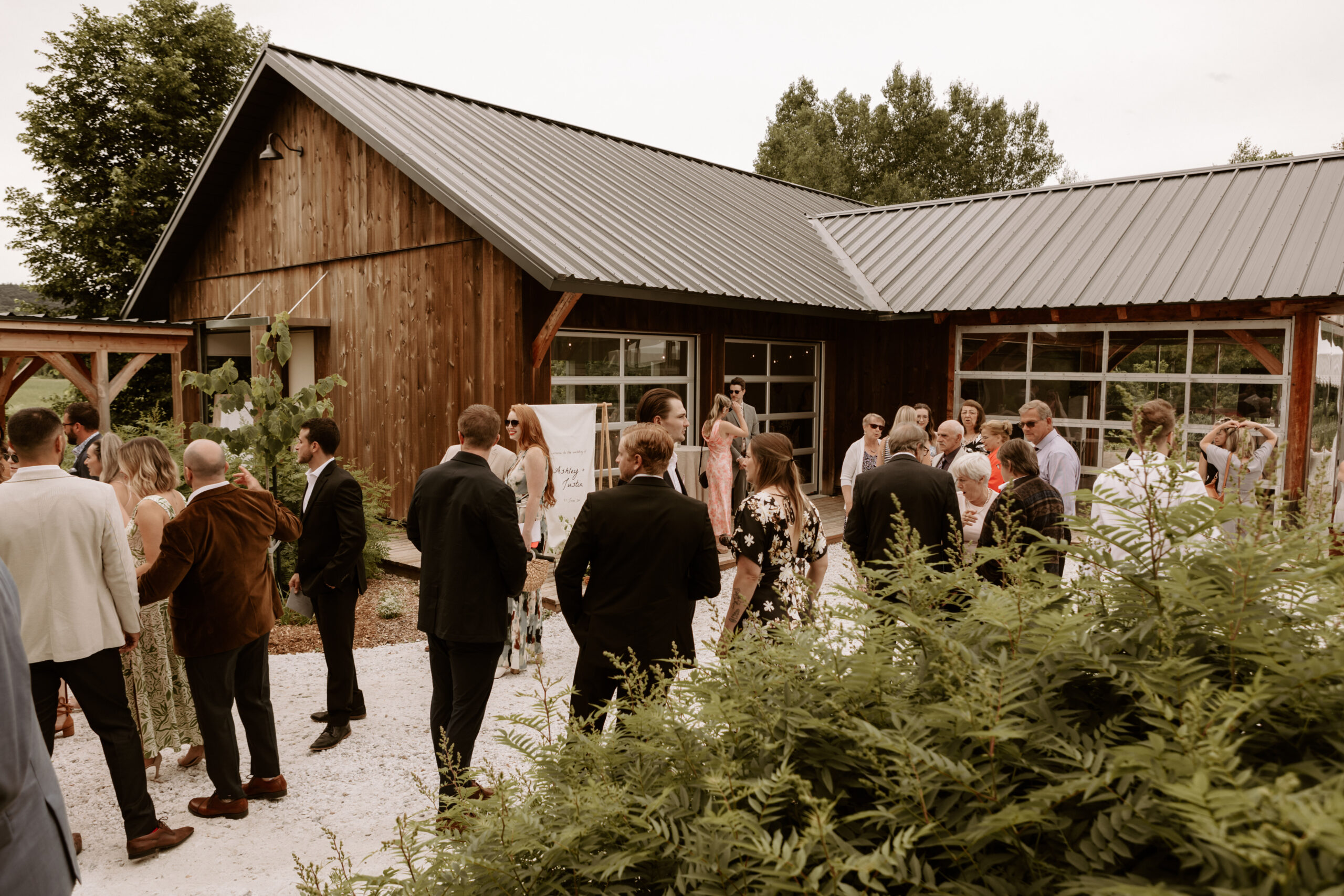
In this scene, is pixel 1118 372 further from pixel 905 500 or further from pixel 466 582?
pixel 466 582

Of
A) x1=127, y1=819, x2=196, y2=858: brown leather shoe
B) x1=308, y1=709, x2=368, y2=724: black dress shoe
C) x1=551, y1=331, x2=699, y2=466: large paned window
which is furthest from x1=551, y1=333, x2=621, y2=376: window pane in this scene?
x1=127, y1=819, x2=196, y2=858: brown leather shoe

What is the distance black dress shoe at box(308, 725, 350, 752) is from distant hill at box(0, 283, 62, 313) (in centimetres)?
1548

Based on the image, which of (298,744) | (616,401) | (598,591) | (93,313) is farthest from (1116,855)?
(93,313)

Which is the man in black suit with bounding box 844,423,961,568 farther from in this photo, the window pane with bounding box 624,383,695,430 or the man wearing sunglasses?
the window pane with bounding box 624,383,695,430

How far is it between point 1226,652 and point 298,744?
4.96 meters

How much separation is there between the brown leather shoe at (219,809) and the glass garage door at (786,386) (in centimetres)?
911

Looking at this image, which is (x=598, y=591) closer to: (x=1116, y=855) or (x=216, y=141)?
(x=1116, y=855)

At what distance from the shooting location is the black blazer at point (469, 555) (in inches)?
159

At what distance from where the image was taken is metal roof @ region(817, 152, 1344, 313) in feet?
34.2

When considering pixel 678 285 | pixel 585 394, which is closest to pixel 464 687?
pixel 678 285

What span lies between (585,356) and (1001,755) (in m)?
9.40

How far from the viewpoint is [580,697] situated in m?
3.79

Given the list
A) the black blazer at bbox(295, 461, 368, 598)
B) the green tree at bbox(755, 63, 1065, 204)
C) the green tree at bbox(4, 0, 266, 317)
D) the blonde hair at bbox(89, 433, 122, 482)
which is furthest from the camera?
the green tree at bbox(755, 63, 1065, 204)

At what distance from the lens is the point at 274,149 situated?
11828mm
